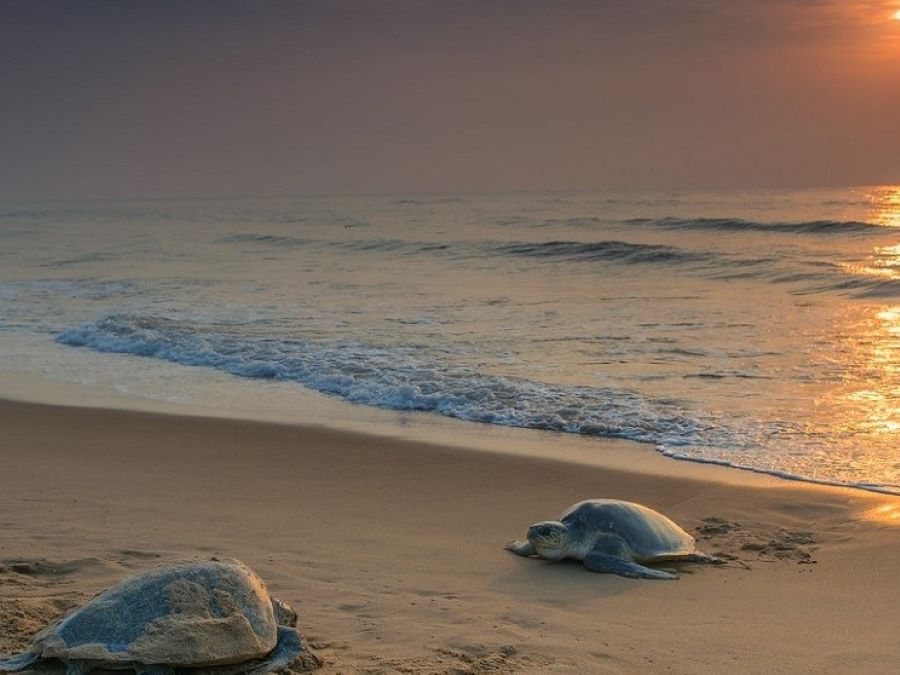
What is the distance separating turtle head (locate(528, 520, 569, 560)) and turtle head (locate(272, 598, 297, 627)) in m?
1.67

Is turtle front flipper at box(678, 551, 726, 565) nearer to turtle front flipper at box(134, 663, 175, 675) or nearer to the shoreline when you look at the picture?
the shoreline

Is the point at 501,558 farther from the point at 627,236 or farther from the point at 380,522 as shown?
the point at 627,236

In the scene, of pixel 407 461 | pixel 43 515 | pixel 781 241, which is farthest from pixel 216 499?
pixel 781 241

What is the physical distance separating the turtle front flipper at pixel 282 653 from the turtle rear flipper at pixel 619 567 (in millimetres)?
1918

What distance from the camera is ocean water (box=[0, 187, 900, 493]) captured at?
9164 mm

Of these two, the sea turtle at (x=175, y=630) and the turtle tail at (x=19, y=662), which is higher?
the sea turtle at (x=175, y=630)

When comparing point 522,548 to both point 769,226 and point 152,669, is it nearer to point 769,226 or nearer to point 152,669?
point 152,669

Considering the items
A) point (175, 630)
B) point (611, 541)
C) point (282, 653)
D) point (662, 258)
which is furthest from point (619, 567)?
point (662, 258)

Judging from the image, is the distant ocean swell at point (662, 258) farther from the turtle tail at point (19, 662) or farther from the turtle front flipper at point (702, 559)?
the turtle tail at point (19, 662)

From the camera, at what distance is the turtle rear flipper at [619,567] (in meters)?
5.35

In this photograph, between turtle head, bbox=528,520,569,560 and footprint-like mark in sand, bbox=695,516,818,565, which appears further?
footprint-like mark in sand, bbox=695,516,818,565

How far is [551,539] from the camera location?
5559mm

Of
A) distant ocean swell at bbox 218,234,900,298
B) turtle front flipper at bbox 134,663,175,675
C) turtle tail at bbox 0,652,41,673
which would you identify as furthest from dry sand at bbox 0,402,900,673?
distant ocean swell at bbox 218,234,900,298

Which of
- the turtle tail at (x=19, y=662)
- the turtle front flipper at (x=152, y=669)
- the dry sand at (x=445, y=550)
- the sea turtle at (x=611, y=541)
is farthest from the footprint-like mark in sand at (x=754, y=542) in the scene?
the turtle tail at (x=19, y=662)
